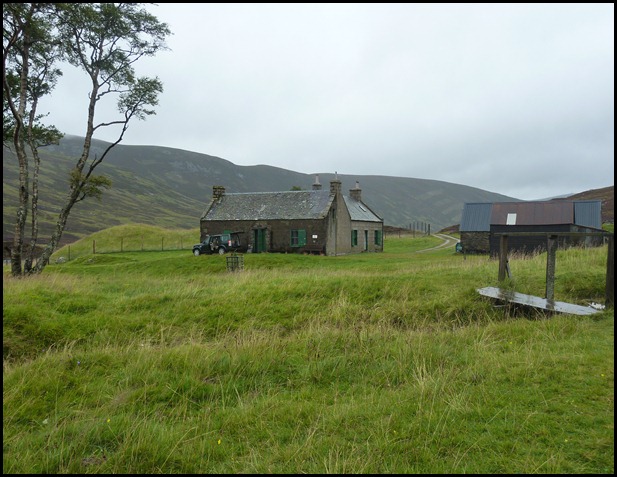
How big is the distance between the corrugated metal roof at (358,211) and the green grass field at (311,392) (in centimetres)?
3579

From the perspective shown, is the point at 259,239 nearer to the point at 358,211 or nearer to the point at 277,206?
the point at 277,206

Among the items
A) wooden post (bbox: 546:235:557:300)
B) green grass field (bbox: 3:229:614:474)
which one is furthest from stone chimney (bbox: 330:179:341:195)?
wooden post (bbox: 546:235:557:300)

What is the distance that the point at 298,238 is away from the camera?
139 ft

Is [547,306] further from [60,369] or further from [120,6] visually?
[120,6]

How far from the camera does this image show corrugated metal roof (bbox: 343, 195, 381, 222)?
4791 cm

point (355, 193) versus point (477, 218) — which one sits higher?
point (355, 193)

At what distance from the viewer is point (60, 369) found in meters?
7.14

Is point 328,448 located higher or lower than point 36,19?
lower

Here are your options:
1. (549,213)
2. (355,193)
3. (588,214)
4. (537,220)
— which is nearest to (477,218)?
(537,220)

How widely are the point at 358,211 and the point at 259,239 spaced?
12136mm

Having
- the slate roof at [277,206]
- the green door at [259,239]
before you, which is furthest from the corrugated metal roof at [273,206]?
the green door at [259,239]

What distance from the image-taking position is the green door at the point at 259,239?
43844 mm

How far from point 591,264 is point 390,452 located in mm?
15189

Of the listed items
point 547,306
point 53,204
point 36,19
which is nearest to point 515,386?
point 547,306
